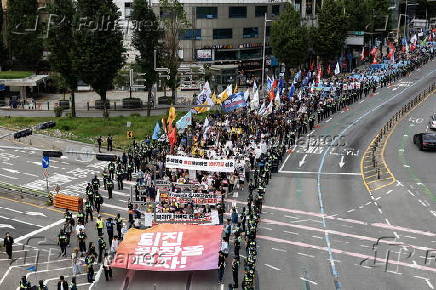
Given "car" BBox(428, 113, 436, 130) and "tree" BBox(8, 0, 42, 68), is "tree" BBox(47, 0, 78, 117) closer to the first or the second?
"tree" BBox(8, 0, 42, 68)

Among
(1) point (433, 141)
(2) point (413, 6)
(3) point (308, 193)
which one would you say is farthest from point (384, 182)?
(2) point (413, 6)

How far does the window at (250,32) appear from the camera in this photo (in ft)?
339

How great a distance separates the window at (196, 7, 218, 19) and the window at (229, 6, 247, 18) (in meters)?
2.69

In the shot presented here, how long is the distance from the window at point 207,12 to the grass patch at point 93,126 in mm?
29239

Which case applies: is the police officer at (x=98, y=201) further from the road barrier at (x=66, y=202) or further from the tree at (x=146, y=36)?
the tree at (x=146, y=36)

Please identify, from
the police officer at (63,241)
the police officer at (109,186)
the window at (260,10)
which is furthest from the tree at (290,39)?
the police officer at (63,241)

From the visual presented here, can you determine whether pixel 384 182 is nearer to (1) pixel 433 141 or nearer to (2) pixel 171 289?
(1) pixel 433 141

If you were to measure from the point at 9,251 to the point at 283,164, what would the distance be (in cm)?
2541

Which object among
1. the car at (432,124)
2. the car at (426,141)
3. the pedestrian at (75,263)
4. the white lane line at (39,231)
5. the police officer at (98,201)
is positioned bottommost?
the white lane line at (39,231)

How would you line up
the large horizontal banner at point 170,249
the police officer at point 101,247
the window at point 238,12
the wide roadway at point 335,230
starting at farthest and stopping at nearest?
the window at point 238,12 → the police officer at point 101,247 → the wide roadway at point 335,230 → the large horizontal banner at point 170,249

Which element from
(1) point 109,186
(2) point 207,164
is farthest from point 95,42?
(2) point 207,164

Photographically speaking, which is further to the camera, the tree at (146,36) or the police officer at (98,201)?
the tree at (146,36)

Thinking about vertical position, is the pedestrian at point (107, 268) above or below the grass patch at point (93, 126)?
below

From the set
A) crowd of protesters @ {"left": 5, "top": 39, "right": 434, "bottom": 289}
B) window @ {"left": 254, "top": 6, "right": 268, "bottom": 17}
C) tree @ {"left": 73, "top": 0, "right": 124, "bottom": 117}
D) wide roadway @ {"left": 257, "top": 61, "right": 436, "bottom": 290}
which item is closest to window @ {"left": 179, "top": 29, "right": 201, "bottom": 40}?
window @ {"left": 254, "top": 6, "right": 268, "bottom": 17}
